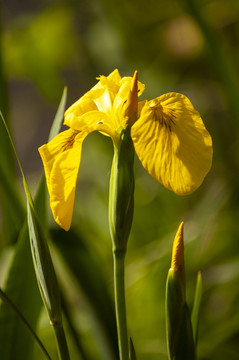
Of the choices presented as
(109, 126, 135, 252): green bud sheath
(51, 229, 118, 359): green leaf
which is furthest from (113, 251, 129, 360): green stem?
(51, 229, 118, 359): green leaf

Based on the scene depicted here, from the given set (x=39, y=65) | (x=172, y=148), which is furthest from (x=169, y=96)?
(x=39, y=65)

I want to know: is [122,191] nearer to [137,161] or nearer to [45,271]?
[45,271]

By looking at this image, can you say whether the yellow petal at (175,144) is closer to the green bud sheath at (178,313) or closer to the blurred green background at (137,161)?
the green bud sheath at (178,313)

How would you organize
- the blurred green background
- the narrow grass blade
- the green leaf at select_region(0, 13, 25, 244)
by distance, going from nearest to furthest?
the narrow grass blade → the green leaf at select_region(0, 13, 25, 244) → the blurred green background

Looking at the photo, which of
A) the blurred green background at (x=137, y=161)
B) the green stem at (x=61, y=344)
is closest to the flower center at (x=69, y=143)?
the green stem at (x=61, y=344)

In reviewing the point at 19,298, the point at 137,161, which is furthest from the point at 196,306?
the point at 137,161

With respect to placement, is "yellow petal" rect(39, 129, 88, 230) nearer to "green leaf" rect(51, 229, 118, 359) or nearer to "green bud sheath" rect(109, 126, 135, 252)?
"green bud sheath" rect(109, 126, 135, 252)

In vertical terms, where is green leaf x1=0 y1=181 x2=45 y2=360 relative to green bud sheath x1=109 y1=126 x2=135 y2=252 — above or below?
below
